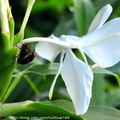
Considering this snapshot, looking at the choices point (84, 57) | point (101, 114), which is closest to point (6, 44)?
point (84, 57)

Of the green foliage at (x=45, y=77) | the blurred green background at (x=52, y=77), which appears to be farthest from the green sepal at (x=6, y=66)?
the blurred green background at (x=52, y=77)

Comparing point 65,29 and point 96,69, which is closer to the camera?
point 96,69

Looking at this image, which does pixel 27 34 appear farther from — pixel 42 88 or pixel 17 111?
pixel 17 111

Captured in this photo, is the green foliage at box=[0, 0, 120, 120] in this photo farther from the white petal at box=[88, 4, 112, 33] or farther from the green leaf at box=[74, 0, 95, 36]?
the white petal at box=[88, 4, 112, 33]

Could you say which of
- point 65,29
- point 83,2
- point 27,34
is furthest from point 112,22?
point 27,34

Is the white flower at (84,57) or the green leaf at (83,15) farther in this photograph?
the green leaf at (83,15)

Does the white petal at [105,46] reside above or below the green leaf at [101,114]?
above

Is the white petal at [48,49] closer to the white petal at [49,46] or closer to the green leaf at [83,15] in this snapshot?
the white petal at [49,46]
